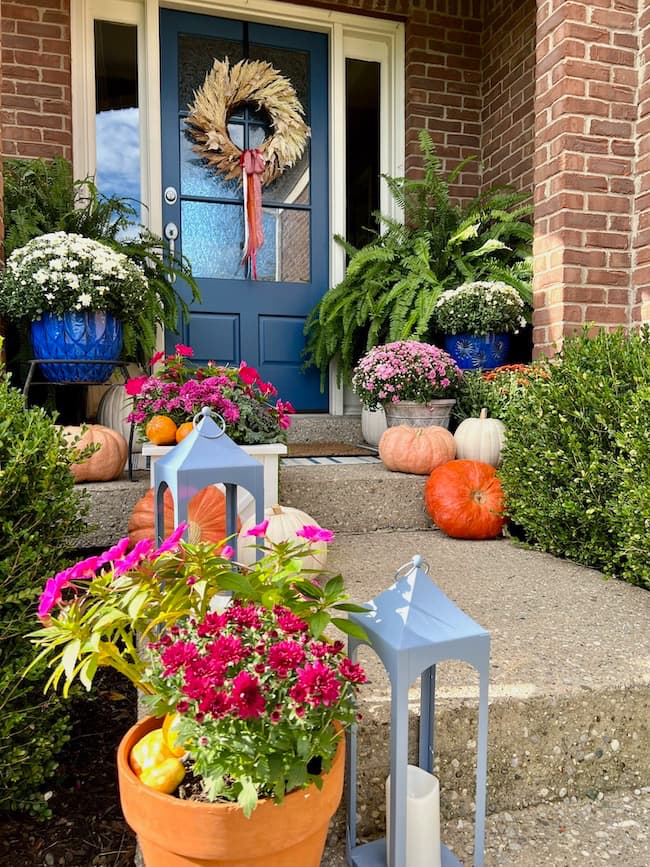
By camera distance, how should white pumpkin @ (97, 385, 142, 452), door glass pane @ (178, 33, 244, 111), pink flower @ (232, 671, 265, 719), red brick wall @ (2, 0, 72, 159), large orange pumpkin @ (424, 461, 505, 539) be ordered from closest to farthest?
pink flower @ (232, 671, 265, 719), large orange pumpkin @ (424, 461, 505, 539), white pumpkin @ (97, 385, 142, 452), red brick wall @ (2, 0, 72, 159), door glass pane @ (178, 33, 244, 111)

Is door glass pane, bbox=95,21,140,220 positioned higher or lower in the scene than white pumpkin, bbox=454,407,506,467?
higher

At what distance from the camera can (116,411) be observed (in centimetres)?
294

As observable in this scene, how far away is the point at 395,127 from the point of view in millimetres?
4094

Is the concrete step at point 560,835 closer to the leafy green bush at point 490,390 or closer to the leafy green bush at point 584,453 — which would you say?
the leafy green bush at point 584,453

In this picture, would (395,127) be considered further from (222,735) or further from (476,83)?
(222,735)

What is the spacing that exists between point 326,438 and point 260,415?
1491 mm

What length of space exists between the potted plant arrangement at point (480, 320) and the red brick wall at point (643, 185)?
0.55m

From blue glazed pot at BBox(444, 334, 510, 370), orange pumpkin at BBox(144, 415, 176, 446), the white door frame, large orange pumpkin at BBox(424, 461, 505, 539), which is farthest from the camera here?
the white door frame

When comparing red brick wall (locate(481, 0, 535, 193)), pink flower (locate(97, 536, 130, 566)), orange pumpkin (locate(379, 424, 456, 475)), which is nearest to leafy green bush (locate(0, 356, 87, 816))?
pink flower (locate(97, 536, 130, 566))

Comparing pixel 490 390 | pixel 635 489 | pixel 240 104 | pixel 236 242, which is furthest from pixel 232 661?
pixel 240 104

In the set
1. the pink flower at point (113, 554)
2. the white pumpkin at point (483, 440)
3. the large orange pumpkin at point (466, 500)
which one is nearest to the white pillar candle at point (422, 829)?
the pink flower at point (113, 554)

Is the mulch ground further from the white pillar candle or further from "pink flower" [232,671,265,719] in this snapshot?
"pink flower" [232,671,265,719]

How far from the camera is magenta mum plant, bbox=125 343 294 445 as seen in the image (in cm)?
223

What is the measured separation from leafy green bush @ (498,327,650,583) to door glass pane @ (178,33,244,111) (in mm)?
2749
